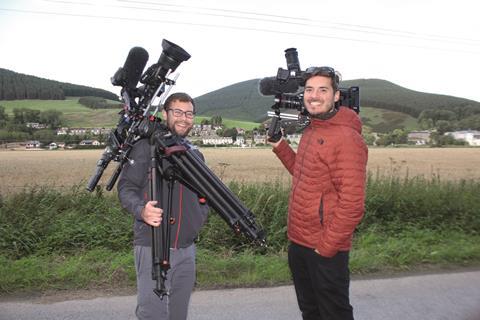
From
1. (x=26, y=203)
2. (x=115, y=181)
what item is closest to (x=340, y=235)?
(x=115, y=181)

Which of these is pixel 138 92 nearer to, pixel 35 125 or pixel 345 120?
pixel 345 120

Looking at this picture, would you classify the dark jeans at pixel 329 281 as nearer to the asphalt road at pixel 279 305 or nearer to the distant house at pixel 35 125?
the asphalt road at pixel 279 305

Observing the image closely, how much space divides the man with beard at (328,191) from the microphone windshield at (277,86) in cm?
21

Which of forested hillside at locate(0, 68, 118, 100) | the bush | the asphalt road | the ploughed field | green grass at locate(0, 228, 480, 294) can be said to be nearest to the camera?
the asphalt road

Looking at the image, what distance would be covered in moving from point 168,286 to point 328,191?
3.80 ft

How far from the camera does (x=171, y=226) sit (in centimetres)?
224

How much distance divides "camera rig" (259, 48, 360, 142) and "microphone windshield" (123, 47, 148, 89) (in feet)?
2.80

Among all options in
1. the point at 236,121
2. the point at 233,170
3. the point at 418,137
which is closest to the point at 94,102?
the point at 236,121

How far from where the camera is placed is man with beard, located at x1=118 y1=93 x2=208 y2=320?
2145mm

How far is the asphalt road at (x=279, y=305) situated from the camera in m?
3.26

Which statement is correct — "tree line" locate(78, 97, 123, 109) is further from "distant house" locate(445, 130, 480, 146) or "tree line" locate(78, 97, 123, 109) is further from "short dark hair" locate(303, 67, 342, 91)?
"short dark hair" locate(303, 67, 342, 91)

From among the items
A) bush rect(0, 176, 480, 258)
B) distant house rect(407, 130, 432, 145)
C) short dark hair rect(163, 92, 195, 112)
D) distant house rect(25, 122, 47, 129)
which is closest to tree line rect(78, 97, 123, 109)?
distant house rect(25, 122, 47, 129)

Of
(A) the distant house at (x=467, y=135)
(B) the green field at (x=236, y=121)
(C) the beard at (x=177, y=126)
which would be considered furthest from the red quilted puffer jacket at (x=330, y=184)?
(B) the green field at (x=236, y=121)

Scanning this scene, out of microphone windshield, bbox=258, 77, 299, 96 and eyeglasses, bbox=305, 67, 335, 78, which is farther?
microphone windshield, bbox=258, 77, 299, 96
